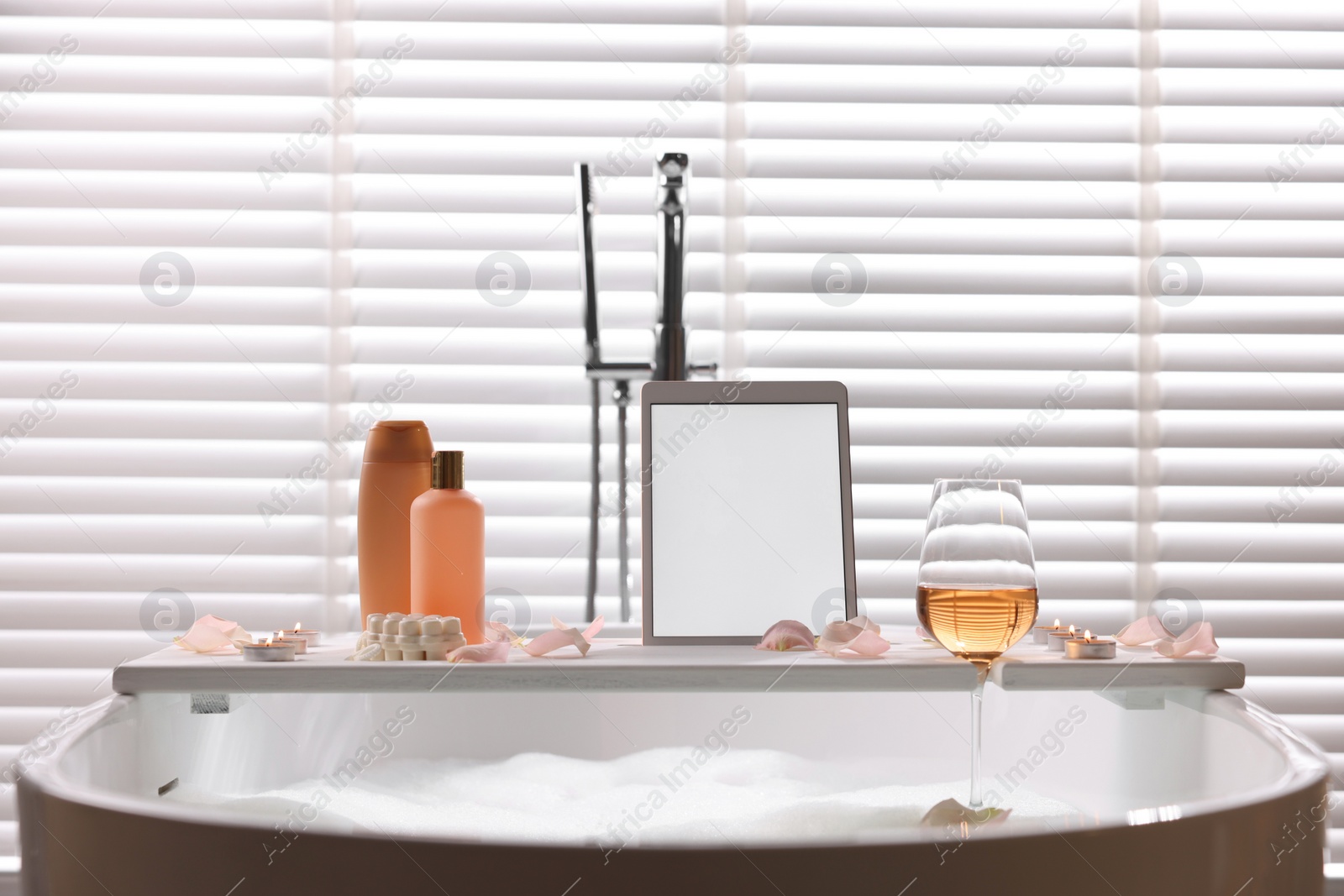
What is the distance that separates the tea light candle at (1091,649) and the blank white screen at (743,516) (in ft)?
0.77

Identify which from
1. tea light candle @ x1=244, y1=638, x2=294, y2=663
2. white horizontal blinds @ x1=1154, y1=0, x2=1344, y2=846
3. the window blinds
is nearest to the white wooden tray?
tea light candle @ x1=244, y1=638, x2=294, y2=663

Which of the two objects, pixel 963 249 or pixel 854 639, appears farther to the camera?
pixel 963 249

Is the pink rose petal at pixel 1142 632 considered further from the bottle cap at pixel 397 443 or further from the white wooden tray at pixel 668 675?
the bottle cap at pixel 397 443

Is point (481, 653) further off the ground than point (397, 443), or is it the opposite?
point (397, 443)

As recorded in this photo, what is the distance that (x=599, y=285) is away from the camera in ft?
4.56

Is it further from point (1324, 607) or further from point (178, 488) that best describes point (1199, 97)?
point (178, 488)

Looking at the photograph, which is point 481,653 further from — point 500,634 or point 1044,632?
point 1044,632

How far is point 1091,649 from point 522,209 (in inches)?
37.5

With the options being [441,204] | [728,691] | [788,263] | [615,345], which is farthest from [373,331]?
[728,691]

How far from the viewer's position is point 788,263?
1.40 m

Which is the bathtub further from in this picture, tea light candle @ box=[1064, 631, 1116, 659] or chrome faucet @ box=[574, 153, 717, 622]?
chrome faucet @ box=[574, 153, 717, 622]

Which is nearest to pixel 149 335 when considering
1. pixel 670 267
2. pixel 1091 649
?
pixel 670 267

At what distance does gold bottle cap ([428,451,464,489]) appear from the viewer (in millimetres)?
901

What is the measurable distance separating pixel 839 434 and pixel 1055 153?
0.67m
